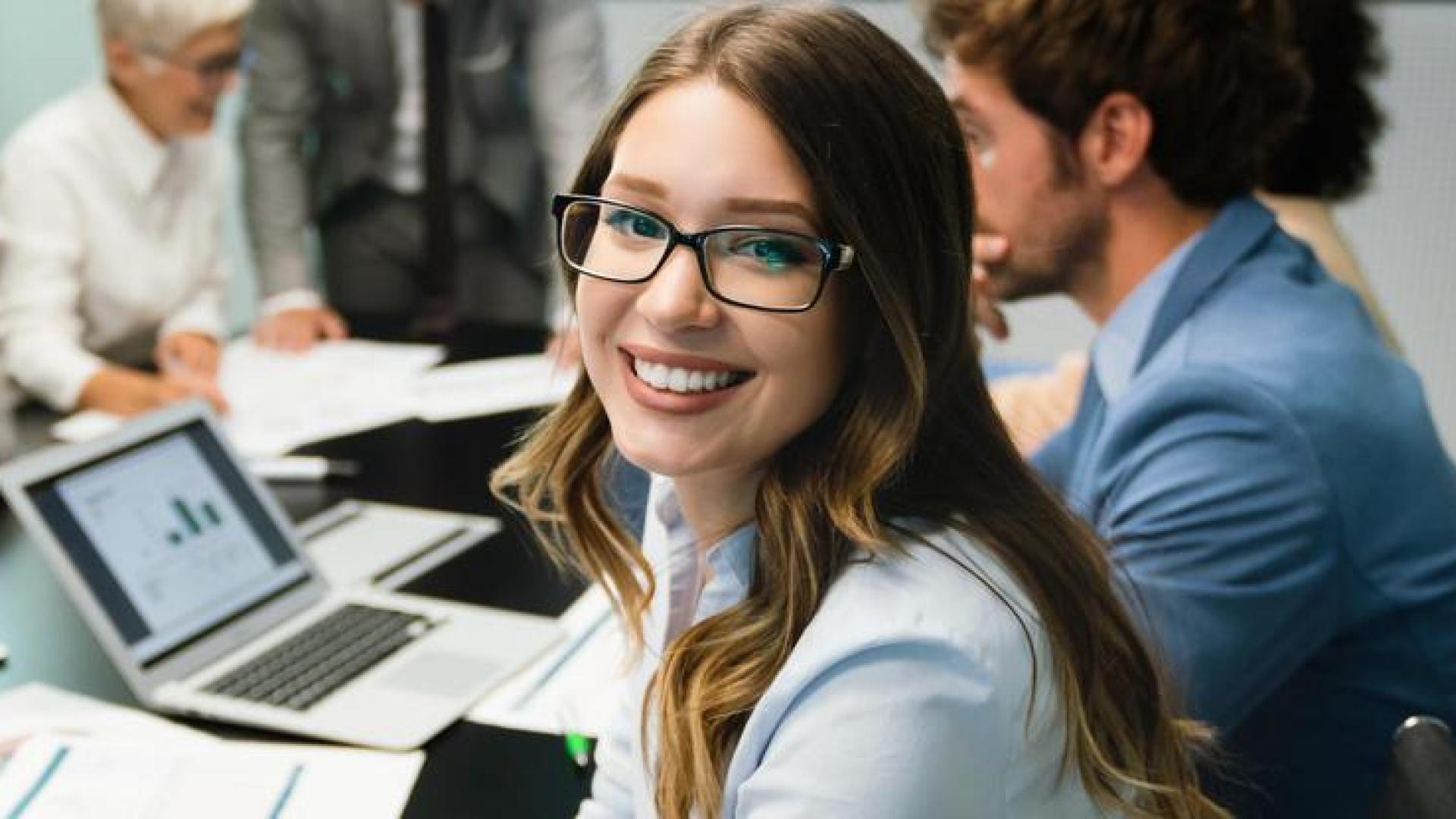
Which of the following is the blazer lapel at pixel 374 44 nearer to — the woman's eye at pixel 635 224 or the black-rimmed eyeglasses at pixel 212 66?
the black-rimmed eyeglasses at pixel 212 66

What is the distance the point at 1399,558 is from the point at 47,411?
1.82m

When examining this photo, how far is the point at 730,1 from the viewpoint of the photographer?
38.6 inches

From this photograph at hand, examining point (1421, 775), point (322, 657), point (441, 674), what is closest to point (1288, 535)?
point (1421, 775)

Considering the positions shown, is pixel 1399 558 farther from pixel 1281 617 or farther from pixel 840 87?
pixel 840 87

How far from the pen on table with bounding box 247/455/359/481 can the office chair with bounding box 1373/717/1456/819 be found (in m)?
1.32

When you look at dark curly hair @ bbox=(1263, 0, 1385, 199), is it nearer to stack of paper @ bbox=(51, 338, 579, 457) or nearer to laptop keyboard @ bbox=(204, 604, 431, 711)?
stack of paper @ bbox=(51, 338, 579, 457)

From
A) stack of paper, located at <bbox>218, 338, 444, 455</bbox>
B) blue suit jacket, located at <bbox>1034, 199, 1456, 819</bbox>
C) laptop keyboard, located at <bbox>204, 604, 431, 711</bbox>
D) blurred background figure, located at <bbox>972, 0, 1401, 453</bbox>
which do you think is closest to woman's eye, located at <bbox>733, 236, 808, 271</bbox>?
blue suit jacket, located at <bbox>1034, 199, 1456, 819</bbox>

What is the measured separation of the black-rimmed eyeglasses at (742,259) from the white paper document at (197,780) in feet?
1.64

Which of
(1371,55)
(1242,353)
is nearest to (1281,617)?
(1242,353)

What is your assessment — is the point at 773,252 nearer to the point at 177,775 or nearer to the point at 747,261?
the point at 747,261

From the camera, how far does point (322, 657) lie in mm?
1372

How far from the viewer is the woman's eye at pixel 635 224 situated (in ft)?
3.01

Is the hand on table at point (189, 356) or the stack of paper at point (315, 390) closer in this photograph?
the stack of paper at point (315, 390)

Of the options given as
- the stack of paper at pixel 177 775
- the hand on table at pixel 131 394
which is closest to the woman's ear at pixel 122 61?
the hand on table at pixel 131 394
